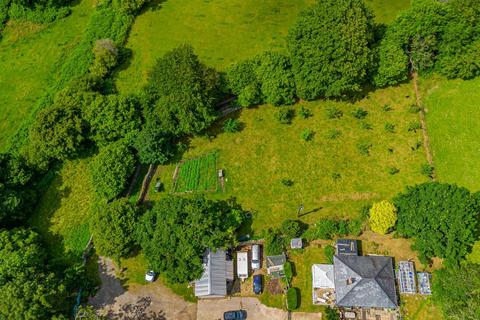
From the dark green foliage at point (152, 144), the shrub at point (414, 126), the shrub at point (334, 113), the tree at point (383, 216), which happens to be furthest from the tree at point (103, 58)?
the shrub at point (414, 126)

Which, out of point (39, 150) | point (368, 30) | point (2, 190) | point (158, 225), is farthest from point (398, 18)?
point (2, 190)

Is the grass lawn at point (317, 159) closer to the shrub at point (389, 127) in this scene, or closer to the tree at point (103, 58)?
the shrub at point (389, 127)

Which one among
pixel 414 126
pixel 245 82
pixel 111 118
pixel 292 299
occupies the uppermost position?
pixel 111 118

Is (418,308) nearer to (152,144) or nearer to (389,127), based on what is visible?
(389,127)

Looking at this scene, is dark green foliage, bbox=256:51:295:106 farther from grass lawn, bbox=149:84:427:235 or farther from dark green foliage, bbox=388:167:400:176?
dark green foliage, bbox=388:167:400:176

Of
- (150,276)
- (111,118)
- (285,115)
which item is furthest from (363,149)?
(111,118)

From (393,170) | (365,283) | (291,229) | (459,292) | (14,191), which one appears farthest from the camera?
(393,170)

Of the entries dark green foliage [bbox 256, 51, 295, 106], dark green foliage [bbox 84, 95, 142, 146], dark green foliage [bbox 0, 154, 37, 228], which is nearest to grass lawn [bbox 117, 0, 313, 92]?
dark green foliage [bbox 84, 95, 142, 146]

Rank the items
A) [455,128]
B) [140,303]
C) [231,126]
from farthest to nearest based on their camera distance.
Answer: [231,126] → [455,128] → [140,303]
